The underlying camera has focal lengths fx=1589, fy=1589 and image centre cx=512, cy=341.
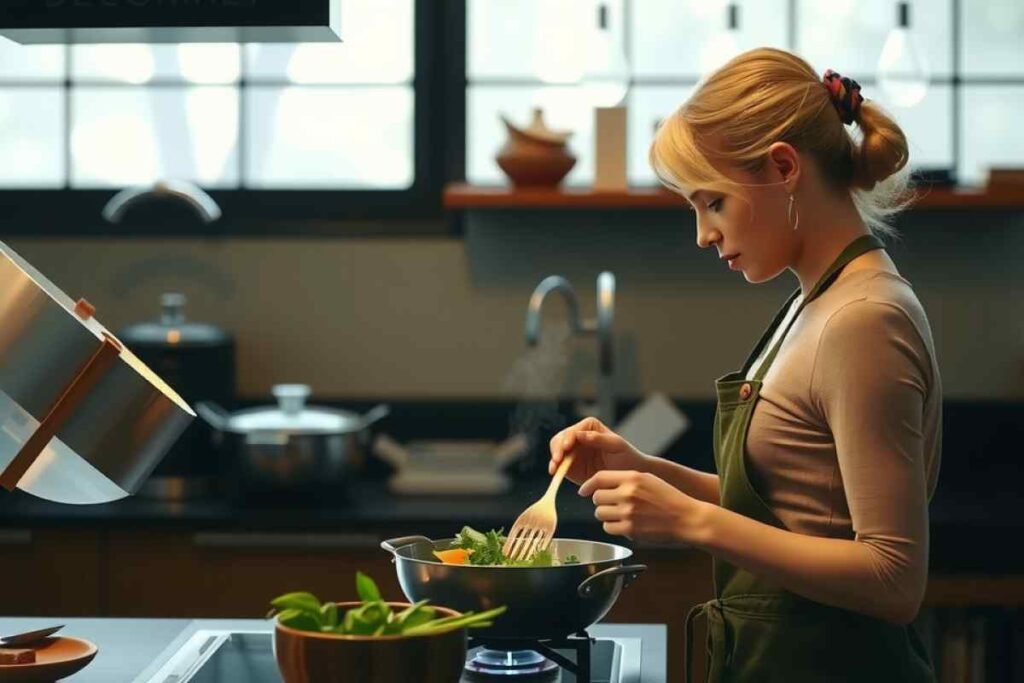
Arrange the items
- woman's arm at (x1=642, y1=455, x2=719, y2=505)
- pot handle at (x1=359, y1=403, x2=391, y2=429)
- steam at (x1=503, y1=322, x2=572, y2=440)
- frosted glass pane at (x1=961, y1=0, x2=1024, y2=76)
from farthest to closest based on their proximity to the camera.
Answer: frosted glass pane at (x1=961, y1=0, x2=1024, y2=76)
steam at (x1=503, y1=322, x2=572, y2=440)
pot handle at (x1=359, y1=403, x2=391, y2=429)
woman's arm at (x1=642, y1=455, x2=719, y2=505)

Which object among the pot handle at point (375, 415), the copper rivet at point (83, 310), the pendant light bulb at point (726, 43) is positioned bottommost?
the pot handle at point (375, 415)

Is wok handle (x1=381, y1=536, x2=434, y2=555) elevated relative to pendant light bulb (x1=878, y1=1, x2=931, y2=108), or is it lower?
lower

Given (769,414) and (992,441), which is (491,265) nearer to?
(992,441)

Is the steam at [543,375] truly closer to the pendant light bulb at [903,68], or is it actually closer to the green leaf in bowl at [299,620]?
the pendant light bulb at [903,68]

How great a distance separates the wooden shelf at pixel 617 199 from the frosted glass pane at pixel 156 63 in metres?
0.74

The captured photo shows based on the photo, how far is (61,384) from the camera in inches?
63.4

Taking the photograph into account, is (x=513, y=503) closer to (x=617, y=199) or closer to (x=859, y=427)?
(x=617, y=199)

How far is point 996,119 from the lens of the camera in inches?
152

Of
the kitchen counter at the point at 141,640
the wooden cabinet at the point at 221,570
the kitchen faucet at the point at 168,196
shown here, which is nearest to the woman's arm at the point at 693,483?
the kitchen counter at the point at 141,640

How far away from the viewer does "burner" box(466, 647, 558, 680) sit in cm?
179

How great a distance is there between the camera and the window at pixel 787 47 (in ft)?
12.6

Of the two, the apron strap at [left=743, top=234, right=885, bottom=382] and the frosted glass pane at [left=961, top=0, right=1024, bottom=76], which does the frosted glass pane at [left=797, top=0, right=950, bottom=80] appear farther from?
the apron strap at [left=743, top=234, right=885, bottom=382]

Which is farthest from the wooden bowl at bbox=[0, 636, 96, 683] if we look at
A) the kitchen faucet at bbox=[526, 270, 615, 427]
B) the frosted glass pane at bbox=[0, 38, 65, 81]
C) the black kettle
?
the frosted glass pane at bbox=[0, 38, 65, 81]

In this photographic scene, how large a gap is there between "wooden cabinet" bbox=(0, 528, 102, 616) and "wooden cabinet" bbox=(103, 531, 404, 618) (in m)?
0.04
